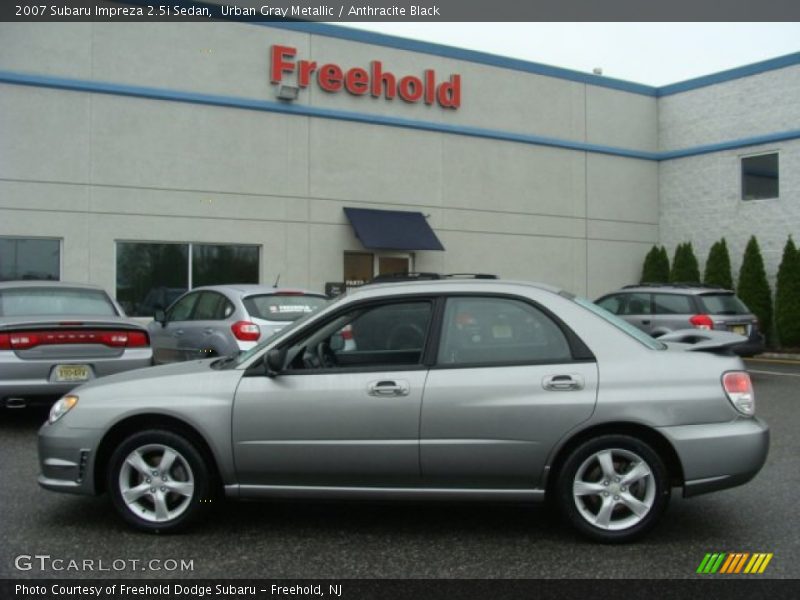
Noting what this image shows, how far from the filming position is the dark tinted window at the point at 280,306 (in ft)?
31.5

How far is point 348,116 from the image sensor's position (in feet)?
56.6

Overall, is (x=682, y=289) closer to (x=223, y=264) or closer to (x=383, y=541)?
(x=223, y=264)

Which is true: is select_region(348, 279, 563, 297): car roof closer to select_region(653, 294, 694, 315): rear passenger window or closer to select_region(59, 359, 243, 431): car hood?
select_region(59, 359, 243, 431): car hood

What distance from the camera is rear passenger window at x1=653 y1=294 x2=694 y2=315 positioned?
13191 millimetres

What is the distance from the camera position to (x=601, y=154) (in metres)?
20.9

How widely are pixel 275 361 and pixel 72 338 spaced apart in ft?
12.8

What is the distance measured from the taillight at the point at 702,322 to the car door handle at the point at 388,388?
30.1 feet

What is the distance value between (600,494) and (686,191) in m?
18.5

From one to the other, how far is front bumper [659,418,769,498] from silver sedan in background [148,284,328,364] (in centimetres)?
556

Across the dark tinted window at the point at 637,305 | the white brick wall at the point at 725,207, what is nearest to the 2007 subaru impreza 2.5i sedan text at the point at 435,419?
the dark tinted window at the point at 637,305

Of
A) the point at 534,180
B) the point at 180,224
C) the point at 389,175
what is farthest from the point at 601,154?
the point at 180,224

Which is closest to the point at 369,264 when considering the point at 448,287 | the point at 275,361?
the point at 448,287

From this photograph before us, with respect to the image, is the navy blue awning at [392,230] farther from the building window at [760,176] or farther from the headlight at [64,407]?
the headlight at [64,407]

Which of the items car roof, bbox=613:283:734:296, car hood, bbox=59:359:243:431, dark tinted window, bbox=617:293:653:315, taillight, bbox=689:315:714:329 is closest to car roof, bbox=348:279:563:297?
car hood, bbox=59:359:243:431
